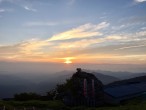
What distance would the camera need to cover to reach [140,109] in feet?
163

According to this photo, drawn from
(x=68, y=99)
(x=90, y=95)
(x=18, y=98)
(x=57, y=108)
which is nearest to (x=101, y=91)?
(x=90, y=95)

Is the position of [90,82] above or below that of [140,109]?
above

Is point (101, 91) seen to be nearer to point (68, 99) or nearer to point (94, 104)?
point (94, 104)

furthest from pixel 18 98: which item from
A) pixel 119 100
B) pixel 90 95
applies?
pixel 119 100

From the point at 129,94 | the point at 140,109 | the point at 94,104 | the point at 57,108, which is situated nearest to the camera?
the point at 140,109

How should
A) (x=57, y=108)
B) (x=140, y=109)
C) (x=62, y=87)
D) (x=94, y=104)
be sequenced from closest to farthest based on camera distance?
1. (x=140, y=109)
2. (x=57, y=108)
3. (x=94, y=104)
4. (x=62, y=87)

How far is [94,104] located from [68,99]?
22.5 ft

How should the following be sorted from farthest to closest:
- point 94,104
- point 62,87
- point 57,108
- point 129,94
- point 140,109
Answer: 1. point 62,87
2. point 129,94
3. point 94,104
4. point 57,108
5. point 140,109

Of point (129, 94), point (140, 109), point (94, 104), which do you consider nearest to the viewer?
point (140, 109)

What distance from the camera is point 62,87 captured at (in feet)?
330

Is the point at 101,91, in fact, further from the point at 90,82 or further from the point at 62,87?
the point at 62,87

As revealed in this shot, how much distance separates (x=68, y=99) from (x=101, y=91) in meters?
8.74

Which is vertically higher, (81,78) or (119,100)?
(81,78)

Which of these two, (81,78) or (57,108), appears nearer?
(57,108)
